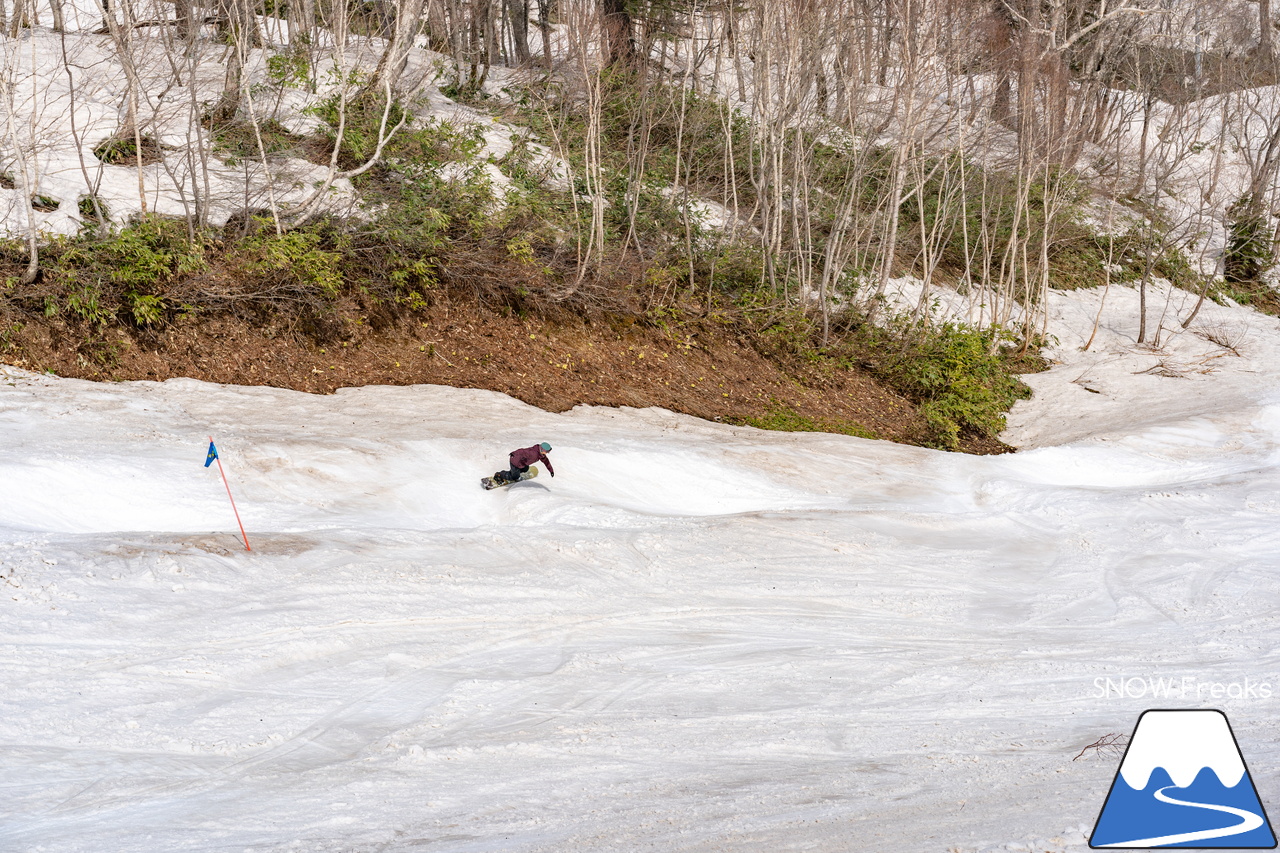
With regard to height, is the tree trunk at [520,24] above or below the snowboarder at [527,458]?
above

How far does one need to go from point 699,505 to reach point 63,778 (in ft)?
26.5

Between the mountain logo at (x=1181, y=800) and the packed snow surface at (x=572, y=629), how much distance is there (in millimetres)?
241

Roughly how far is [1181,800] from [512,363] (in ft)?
42.4

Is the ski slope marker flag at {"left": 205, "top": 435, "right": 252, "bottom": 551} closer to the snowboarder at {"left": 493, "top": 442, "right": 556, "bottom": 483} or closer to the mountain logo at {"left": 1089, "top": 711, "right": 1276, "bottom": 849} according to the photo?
the snowboarder at {"left": 493, "top": 442, "right": 556, "bottom": 483}

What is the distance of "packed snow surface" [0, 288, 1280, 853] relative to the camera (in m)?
5.42

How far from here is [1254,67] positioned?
29.6 metres

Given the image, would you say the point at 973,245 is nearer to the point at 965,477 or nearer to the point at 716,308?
the point at 716,308

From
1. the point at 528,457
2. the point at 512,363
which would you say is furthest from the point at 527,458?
the point at 512,363

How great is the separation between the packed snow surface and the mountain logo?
0.24m

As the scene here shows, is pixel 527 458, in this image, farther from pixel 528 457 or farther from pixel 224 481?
pixel 224 481

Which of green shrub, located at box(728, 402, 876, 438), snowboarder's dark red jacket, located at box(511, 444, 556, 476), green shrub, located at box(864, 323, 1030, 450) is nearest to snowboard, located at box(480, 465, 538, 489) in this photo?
snowboarder's dark red jacket, located at box(511, 444, 556, 476)

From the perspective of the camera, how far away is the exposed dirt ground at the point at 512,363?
1311 cm

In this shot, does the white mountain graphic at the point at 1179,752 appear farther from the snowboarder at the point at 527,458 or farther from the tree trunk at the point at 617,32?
the tree trunk at the point at 617,32

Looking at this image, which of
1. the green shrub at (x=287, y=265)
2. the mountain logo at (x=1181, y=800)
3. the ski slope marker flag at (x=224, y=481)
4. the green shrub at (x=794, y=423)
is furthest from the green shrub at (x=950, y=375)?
the mountain logo at (x=1181, y=800)
